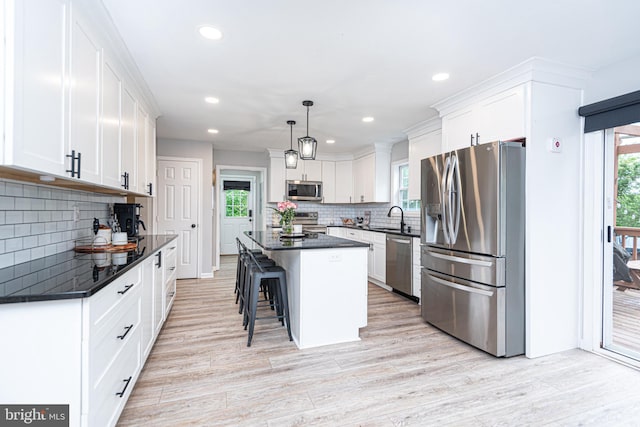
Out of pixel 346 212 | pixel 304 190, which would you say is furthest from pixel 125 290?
Answer: pixel 346 212

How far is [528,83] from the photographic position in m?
2.57

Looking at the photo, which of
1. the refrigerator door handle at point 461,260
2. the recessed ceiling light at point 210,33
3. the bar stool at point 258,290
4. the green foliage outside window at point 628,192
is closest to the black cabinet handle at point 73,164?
the recessed ceiling light at point 210,33

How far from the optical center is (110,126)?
2.24 metres

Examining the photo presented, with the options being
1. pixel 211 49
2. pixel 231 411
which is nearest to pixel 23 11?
pixel 211 49

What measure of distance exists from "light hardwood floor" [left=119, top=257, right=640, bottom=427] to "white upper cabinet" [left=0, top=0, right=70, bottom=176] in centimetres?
149

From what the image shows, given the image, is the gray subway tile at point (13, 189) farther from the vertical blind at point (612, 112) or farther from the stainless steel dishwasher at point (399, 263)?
the vertical blind at point (612, 112)

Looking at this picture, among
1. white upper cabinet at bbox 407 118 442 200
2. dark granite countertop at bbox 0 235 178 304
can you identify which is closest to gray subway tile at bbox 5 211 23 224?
dark granite countertop at bbox 0 235 178 304

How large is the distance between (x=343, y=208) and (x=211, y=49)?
15.8ft

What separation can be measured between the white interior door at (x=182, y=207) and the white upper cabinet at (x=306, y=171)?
1.75 meters

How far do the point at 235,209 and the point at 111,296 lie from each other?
713 cm

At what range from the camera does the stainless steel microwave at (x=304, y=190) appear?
20.1 ft

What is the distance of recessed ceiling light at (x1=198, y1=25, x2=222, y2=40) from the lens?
212 cm

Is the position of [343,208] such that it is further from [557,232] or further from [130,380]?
[130,380]

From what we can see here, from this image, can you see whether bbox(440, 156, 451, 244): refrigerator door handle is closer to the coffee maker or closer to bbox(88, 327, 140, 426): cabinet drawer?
bbox(88, 327, 140, 426): cabinet drawer
